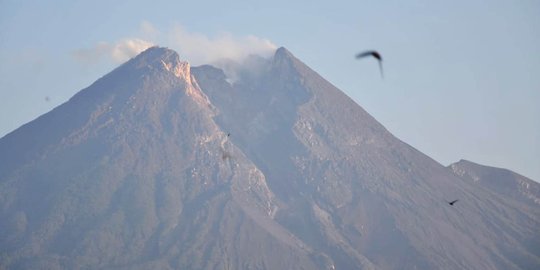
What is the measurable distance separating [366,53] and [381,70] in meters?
2.05

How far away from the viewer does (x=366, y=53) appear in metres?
47.0

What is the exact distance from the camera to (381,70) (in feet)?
160
